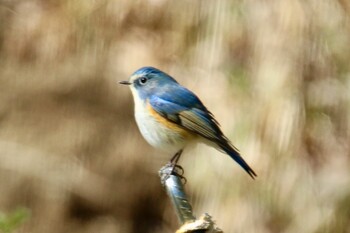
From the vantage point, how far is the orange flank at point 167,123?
307 cm

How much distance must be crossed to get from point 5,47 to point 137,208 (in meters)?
0.84

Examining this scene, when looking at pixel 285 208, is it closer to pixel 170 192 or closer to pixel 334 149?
pixel 334 149

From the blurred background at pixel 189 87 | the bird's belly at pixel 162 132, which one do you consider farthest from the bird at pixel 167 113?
the blurred background at pixel 189 87

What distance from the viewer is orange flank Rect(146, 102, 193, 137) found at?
3072 millimetres

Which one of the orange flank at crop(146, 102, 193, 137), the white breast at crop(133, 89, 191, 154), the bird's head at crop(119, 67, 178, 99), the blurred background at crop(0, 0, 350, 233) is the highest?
the blurred background at crop(0, 0, 350, 233)

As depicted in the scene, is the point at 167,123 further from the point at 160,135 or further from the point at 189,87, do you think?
the point at 189,87

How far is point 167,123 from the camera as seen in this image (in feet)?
10.2

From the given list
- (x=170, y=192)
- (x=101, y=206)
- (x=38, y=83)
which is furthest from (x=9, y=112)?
(x=170, y=192)

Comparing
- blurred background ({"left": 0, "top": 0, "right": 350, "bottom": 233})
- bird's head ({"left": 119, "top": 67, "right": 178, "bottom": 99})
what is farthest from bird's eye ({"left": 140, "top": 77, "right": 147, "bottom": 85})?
blurred background ({"left": 0, "top": 0, "right": 350, "bottom": 233})

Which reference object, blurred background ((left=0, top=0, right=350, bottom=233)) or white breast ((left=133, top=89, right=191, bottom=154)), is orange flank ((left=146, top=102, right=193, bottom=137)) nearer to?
white breast ((left=133, top=89, right=191, bottom=154))

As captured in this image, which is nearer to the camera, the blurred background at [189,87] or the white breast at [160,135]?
the white breast at [160,135]

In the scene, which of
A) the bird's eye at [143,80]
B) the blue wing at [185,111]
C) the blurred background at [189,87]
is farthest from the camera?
the blurred background at [189,87]

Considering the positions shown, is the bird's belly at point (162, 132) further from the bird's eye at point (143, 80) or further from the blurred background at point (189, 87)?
the blurred background at point (189, 87)

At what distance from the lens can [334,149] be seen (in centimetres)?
391
